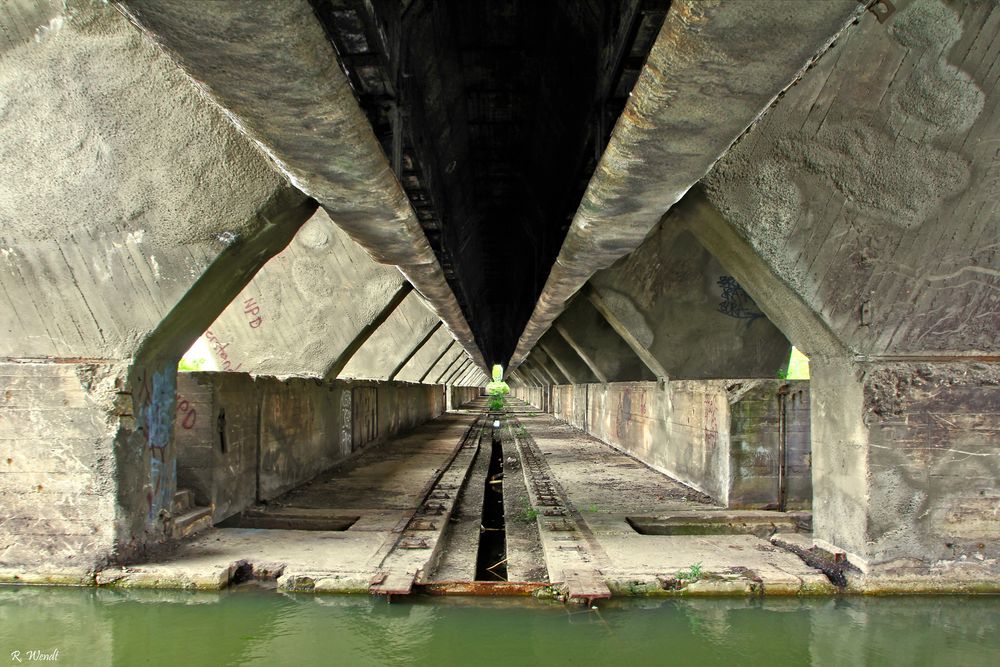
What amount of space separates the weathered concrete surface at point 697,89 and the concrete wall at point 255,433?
420 cm

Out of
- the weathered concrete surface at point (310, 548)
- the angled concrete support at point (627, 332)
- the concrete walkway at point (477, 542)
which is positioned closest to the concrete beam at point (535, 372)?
the angled concrete support at point (627, 332)

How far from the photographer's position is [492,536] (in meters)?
7.19

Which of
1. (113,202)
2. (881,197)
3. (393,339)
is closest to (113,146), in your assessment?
(113,202)

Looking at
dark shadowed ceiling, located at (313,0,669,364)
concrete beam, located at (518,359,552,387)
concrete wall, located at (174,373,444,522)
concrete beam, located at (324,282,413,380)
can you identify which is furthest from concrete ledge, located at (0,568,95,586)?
concrete beam, located at (518,359,552,387)

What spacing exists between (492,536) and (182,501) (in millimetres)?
3210

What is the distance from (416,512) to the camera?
713 centimetres

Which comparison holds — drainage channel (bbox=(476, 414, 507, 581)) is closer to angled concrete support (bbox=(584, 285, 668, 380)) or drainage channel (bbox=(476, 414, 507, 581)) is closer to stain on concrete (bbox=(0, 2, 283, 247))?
angled concrete support (bbox=(584, 285, 668, 380))

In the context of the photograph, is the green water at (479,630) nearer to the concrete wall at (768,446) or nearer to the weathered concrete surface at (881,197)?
the weathered concrete surface at (881,197)

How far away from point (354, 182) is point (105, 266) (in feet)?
7.58

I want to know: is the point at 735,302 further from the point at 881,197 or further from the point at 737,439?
the point at 881,197

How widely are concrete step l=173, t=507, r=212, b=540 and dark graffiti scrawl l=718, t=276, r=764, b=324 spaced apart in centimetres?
698

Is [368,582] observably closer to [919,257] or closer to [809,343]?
[809,343]

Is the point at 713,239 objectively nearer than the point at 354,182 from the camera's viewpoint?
No

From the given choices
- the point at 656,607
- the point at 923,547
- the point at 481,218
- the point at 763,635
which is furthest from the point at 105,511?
the point at 481,218
